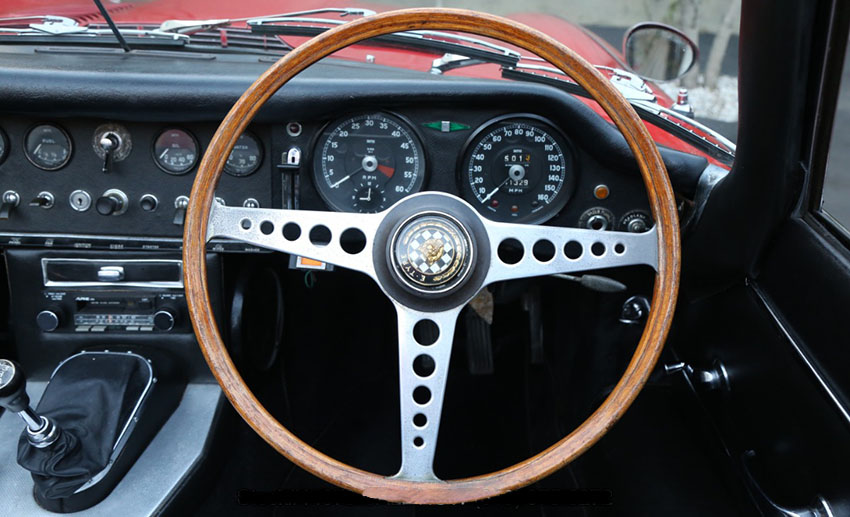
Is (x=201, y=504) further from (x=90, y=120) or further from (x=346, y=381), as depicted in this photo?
(x=90, y=120)

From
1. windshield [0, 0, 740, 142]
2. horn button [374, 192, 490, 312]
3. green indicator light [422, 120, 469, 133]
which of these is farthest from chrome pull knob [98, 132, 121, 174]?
horn button [374, 192, 490, 312]

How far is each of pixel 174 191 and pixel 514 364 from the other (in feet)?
4.89

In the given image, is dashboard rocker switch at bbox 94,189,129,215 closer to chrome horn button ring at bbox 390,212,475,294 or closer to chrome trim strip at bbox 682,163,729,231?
chrome horn button ring at bbox 390,212,475,294

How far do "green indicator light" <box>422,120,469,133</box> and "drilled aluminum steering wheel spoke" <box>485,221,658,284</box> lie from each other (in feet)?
2.10

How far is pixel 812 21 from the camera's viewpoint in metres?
1.55

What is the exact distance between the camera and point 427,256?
154 centimetres

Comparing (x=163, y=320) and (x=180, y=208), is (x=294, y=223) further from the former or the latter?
(x=163, y=320)

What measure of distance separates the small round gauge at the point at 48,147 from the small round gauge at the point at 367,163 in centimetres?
72

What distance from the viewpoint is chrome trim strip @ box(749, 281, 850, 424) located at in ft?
4.91

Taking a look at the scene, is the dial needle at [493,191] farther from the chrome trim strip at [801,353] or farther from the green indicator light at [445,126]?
the chrome trim strip at [801,353]

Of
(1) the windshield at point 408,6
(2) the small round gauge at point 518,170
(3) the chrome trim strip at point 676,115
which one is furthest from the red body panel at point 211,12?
(2) the small round gauge at point 518,170

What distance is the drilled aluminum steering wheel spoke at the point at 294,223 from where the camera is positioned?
1559 millimetres

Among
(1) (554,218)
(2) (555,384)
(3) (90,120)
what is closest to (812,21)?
(1) (554,218)

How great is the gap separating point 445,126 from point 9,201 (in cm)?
128
